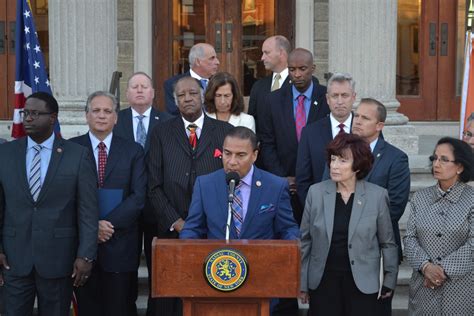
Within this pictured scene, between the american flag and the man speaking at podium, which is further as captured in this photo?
the american flag

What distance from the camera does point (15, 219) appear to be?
20.4 feet

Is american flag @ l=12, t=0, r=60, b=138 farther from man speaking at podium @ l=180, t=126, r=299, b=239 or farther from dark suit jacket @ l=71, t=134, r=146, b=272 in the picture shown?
man speaking at podium @ l=180, t=126, r=299, b=239

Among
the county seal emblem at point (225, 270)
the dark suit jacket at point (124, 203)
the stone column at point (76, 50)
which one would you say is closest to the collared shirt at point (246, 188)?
the county seal emblem at point (225, 270)

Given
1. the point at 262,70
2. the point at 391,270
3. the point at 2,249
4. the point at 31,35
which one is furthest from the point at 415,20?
the point at 2,249

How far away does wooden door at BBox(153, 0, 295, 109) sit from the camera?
37.3 feet

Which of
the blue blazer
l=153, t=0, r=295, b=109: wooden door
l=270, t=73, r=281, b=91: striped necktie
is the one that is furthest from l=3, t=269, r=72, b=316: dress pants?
l=153, t=0, r=295, b=109: wooden door

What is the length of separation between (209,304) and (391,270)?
4.90 ft

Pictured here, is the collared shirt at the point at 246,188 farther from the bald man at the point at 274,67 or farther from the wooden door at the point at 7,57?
the wooden door at the point at 7,57

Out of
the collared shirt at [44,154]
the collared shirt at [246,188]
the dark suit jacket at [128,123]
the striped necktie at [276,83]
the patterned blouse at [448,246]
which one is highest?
the striped necktie at [276,83]

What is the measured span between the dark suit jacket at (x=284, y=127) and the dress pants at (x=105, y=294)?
1503mm

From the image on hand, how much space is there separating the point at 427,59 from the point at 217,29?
270 centimetres

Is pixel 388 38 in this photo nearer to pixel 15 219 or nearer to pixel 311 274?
pixel 311 274

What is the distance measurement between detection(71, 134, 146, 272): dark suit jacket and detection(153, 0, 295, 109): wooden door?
4527 mm

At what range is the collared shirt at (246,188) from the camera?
5871 millimetres
